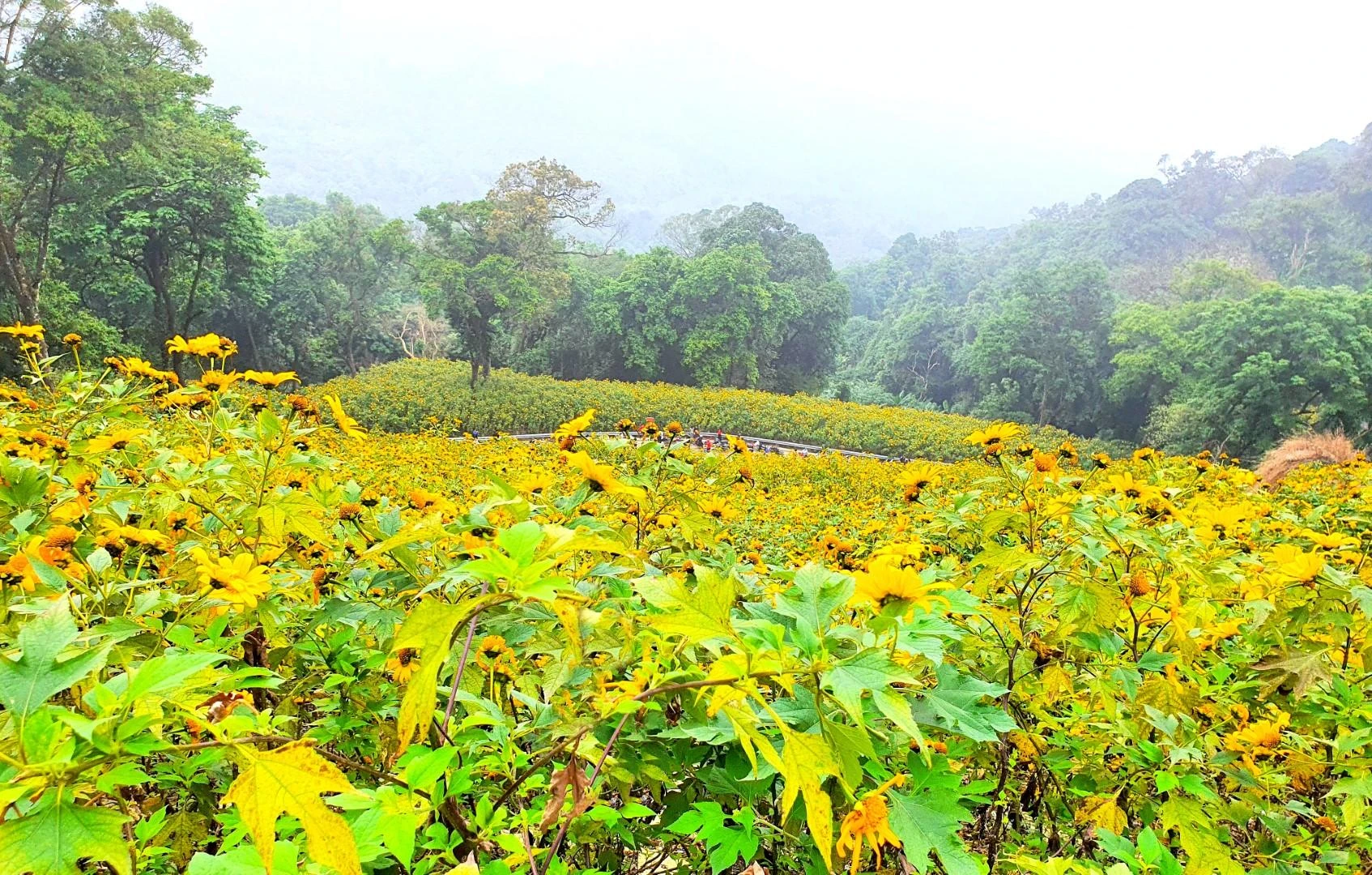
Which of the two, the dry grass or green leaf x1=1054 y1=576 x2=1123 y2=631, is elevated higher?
green leaf x1=1054 y1=576 x2=1123 y2=631

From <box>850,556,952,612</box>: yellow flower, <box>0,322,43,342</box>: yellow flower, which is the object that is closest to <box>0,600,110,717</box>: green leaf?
<box>850,556,952,612</box>: yellow flower

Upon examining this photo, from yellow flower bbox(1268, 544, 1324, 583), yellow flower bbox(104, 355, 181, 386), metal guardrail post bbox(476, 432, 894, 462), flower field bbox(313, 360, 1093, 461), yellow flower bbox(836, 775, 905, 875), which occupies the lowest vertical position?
metal guardrail post bbox(476, 432, 894, 462)

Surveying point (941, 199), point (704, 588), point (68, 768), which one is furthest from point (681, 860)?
point (941, 199)

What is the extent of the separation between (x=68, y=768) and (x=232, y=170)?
15.0 metres

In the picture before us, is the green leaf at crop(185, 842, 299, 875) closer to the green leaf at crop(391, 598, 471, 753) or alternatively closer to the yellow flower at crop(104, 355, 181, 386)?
the green leaf at crop(391, 598, 471, 753)

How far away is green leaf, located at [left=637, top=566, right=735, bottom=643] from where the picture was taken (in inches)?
21.0

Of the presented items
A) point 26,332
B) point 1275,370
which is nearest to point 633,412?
point 1275,370

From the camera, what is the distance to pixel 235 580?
726 mm

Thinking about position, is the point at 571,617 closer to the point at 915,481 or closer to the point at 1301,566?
the point at 1301,566

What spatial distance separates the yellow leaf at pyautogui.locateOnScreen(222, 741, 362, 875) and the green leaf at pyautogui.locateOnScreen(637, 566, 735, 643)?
225 millimetres

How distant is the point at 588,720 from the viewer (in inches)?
22.1

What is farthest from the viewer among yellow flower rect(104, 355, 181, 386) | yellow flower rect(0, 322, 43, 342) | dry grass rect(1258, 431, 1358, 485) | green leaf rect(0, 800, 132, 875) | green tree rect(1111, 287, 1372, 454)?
green tree rect(1111, 287, 1372, 454)

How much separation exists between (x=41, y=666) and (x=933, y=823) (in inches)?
26.2

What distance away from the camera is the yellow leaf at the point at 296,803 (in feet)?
1.24
